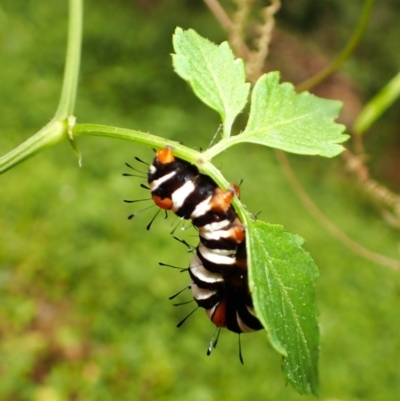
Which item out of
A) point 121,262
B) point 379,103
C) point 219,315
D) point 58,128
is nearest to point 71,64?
point 58,128

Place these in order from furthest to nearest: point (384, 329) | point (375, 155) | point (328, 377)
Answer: point (375, 155), point (384, 329), point (328, 377)

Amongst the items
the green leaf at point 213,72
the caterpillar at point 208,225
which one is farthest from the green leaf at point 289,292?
the green leaf at point 213,72

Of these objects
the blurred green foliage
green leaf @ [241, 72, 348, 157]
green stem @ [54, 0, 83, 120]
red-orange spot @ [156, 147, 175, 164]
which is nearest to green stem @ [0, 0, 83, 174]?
green stem @ [54, 0, 83, 120]

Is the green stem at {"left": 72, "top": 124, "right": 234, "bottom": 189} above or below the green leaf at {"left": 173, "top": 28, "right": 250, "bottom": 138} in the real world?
below

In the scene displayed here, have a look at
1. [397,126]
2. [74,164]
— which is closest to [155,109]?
[74,164]

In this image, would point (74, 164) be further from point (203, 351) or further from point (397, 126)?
point (397, 126)

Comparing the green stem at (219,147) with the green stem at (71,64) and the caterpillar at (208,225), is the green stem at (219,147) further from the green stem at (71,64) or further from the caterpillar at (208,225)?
the green stem at (71,64)

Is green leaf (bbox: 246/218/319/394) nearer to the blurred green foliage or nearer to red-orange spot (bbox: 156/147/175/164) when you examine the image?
red-orange spot (bbox: 156/147/175/164)
